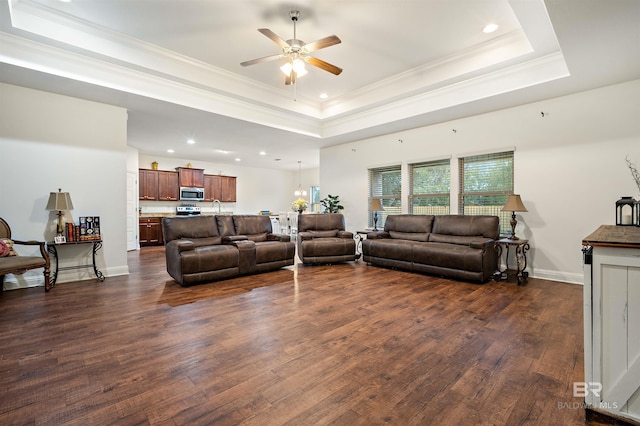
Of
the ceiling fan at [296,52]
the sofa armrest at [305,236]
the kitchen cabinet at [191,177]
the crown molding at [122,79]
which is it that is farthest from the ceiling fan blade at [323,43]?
the kitchen cabinet at [191,177]

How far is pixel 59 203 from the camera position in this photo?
404 cm

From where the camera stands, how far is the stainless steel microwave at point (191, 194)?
371 inches

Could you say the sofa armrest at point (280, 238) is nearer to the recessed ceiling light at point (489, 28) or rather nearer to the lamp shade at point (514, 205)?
Answer: the lamp shade at point (514, 205)

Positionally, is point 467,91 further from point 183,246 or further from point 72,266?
point 72,266

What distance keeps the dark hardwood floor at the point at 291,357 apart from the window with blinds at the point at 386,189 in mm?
2987

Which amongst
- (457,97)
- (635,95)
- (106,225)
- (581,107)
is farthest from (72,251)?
(635,95)

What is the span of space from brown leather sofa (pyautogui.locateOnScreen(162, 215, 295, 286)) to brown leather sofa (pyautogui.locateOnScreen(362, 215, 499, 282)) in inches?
66.9

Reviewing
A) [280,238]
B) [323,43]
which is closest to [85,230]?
[280,238]

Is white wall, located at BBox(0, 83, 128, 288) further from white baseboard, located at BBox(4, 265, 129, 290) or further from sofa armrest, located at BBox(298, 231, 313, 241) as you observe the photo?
sofa armrest, located at BBox(298, 231, 313, 241)

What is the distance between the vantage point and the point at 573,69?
3484 millimetres

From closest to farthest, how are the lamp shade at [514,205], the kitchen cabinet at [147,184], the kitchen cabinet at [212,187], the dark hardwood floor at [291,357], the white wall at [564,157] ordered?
the dark hardwood floor at [291,357] < the white wall at [564,157] < the lamp shade at [514,205] < the kitchen cabinet at [147,184] < the kitchen cabinet at [212,187]

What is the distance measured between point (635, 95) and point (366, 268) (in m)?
4.37

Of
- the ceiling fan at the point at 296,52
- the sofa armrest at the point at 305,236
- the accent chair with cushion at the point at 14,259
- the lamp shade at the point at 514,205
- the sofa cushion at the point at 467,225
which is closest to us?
the ceiling fan at the point at 296,52

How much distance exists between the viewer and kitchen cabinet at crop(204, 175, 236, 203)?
1011 cm
